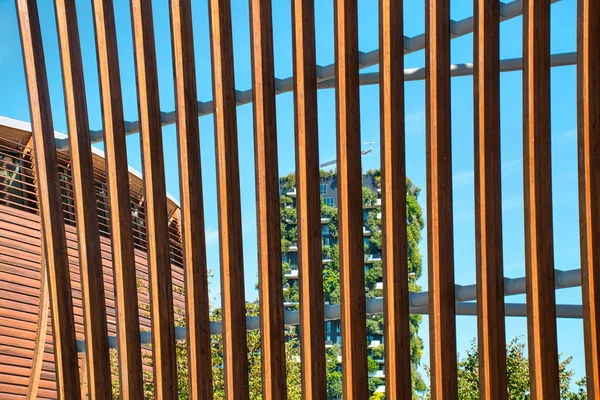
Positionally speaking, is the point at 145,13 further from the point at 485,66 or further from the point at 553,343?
the point at 553,343

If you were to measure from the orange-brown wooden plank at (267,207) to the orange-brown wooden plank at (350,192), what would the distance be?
325 millimetres

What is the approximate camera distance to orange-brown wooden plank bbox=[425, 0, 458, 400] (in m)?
3.30

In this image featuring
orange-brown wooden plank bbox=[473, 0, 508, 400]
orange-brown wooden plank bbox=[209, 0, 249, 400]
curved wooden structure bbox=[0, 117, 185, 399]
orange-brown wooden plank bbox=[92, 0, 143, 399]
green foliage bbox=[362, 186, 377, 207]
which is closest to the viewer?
orange-brown wooden plank bbox=[473, 0, 508, 400]

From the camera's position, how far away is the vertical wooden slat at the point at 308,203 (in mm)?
3496

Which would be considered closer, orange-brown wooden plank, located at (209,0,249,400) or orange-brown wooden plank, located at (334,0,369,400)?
orange-brown wooden plank, located at (334,0,369,400)

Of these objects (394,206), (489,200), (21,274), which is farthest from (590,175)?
(21,274)

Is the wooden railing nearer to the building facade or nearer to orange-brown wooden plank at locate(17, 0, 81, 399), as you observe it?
orange-brown wooden plank at locate(17, 0, 81, 399)

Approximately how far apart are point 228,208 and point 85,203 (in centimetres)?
91

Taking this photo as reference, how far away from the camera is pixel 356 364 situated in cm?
340

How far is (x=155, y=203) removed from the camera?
3.97m

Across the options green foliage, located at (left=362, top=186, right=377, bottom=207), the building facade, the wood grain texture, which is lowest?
the wood grain texture

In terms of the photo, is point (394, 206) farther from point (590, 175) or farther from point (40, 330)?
point (40, 330)

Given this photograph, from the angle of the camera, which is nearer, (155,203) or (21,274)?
(155,203)

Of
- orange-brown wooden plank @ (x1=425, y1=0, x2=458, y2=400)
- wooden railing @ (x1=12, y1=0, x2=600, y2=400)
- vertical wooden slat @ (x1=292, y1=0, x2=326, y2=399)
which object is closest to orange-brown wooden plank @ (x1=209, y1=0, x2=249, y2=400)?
wooden railing @ (x1=12, y1=0, x2=600, y2=400)
